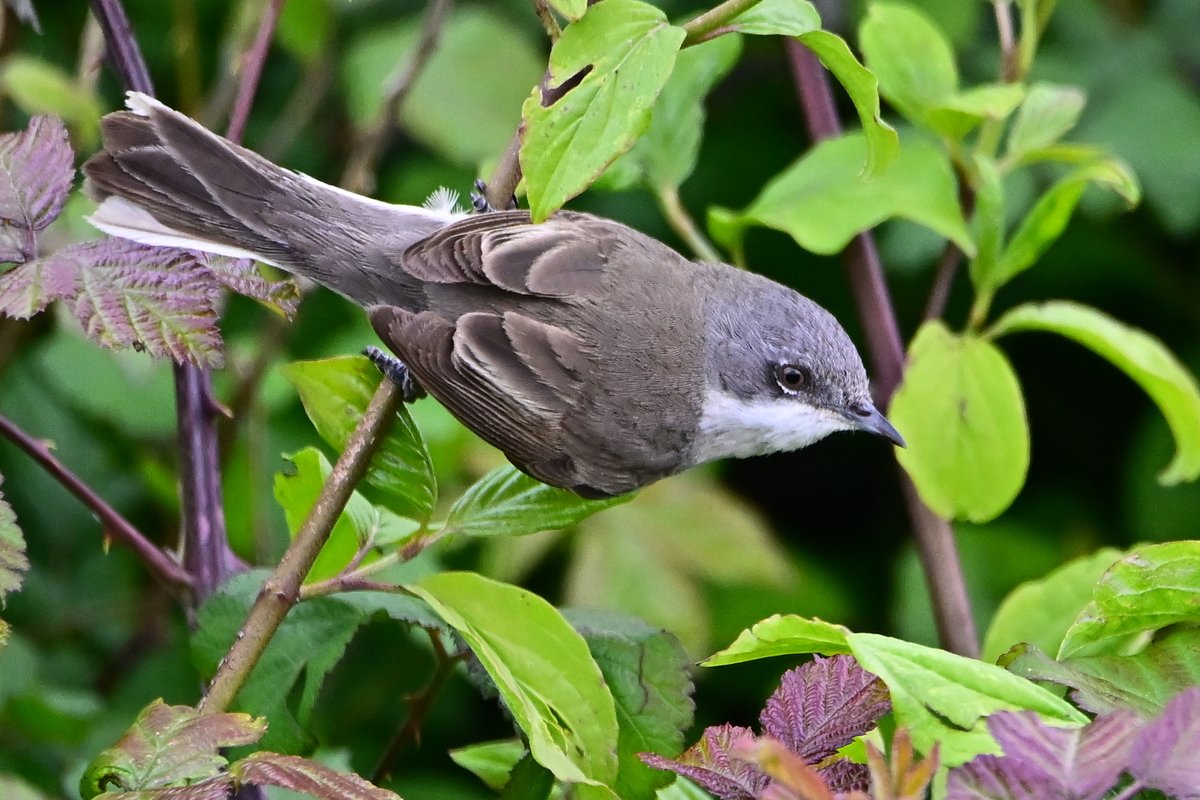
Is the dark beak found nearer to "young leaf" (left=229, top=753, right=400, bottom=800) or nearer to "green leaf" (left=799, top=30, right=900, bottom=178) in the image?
"green leaf" (left=799, top=30, right=900, bottom=178)

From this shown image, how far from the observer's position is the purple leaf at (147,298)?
5.02ft

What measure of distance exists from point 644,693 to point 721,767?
15.1 inches

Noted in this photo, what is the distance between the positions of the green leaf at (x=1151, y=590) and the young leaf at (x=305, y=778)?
80cm

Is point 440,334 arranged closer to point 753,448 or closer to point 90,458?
point 753,448

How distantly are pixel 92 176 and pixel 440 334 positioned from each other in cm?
64

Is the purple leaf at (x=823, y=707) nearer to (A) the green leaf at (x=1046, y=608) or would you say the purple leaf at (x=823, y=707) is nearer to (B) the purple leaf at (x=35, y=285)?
(A) the green leaf at (x=1046, y=608)

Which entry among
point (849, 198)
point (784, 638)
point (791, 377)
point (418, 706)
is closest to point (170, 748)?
point (418, 706)

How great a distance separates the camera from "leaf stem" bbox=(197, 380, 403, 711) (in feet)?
5.04

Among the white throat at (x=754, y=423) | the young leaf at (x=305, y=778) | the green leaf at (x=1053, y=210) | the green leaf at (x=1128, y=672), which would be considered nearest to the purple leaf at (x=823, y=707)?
the green leaf at (x=1128, y=672)

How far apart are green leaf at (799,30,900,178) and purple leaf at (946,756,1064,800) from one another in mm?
742

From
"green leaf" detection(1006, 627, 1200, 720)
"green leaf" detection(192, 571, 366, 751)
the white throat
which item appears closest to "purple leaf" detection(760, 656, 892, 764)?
"green leaf" detection(1006, 627, 1200, 720)

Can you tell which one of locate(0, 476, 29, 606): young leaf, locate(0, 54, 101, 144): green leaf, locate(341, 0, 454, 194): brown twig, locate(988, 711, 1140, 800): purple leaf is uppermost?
locate(341, 0, 454, 194): brown twig

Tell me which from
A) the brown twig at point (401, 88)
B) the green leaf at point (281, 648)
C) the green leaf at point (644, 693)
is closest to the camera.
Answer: the green leaf at point (644, 693)

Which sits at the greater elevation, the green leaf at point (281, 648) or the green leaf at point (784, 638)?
the green leaf at point (784, 638)
